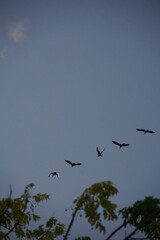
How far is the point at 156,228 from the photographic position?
654 centimetres

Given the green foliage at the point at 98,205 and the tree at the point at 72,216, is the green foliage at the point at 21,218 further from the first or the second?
the green foliage at the point at 98,205

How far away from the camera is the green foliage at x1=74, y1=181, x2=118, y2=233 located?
4348mm

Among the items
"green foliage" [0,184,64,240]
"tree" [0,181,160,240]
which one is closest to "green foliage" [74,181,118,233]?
"tree" [0,181,160,240]

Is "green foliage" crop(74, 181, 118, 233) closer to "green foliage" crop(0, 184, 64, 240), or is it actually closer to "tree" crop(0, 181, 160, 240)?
"tree" crop(0, 181, 160, 240)

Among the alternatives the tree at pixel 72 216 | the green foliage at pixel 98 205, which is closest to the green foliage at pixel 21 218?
the tree at pixel 72 216

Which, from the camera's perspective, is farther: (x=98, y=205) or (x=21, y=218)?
(x=21, y=218)

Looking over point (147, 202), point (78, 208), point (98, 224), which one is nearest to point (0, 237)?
point (78, 208)

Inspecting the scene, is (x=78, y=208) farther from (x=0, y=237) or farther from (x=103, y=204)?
(x=0, y=237)

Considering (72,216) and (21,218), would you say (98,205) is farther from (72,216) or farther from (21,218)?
(21,218)

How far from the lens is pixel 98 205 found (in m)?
4.52

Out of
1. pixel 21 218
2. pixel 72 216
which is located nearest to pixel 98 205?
pixel 72 216

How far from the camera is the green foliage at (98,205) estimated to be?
14.3 ft

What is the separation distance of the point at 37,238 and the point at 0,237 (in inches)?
80.0

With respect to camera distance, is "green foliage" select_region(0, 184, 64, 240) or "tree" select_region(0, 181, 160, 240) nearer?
"tree" select_region(0, 181, 160, 240)
